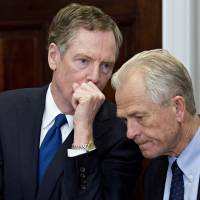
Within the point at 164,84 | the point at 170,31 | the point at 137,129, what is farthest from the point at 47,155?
the point at 170,31

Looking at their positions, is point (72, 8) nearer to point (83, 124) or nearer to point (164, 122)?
point (83, 124)

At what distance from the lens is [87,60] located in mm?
1860

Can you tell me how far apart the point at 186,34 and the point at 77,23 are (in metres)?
0.60

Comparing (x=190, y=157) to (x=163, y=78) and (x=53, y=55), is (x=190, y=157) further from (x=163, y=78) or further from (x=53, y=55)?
(x=53, y=55)

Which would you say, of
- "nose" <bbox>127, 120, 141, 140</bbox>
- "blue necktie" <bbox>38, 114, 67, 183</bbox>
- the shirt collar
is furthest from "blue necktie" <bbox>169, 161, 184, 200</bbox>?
"blue necktie" <bbox>38, 114, 67, 183</bbox>

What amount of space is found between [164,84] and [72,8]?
441 mm

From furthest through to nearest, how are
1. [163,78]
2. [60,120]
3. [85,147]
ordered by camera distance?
[60,120]
[85,147]
[163,78]

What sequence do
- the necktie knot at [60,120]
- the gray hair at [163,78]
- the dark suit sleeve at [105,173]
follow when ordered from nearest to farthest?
the gray hair at [163,78] → the dark suit sleeve at [105,173] → the necktie knot at [60,120]

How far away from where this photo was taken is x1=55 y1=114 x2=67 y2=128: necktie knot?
1.93 m

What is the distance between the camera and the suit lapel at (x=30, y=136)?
1862 mm

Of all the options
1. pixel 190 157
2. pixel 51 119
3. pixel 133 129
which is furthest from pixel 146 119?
pixel 51 119

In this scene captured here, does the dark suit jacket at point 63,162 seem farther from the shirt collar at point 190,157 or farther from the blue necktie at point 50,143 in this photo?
the shirt collar at point 190,157

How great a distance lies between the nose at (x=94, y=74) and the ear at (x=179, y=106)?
30 centimetres

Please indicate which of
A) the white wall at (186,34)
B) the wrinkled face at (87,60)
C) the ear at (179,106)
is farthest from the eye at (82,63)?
the white wall at (186,34)
